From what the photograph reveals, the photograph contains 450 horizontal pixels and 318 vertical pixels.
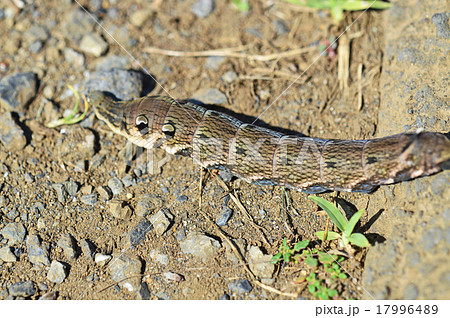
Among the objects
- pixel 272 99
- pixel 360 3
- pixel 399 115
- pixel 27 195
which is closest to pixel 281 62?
pixel 272 99

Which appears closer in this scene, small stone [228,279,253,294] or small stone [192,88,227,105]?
small stone [228,279,253,294]

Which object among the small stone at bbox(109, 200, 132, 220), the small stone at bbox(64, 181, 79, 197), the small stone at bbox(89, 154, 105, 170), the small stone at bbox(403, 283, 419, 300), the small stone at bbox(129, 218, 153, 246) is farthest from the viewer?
the small stone at bbox(89, 154, 105, 170)

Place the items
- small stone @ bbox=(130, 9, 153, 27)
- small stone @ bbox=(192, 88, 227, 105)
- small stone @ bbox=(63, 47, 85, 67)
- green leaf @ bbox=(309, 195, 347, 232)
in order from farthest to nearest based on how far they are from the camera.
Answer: small stone @ bbox=(130, 9, 153, 27), small stone @ bbox=(63, 47, 85, 67), small stone @ bbox=(192, 88, 227, 105), green leaf @ bbox=(309, 195, 347, 232)

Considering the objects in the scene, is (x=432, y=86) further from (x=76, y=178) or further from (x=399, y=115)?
(x=76, y=178)

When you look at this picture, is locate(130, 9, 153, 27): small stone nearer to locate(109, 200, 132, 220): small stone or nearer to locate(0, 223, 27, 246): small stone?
locate(109, 200, 132, 220): small stone

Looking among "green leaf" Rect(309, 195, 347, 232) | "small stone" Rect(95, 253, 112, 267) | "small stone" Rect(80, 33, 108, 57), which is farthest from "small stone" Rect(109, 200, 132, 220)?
"small stone" Rect(80, 33, 108, 57)

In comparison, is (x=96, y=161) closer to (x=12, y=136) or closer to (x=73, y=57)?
(x=12, y=136)

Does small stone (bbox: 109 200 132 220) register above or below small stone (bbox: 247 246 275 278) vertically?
above
